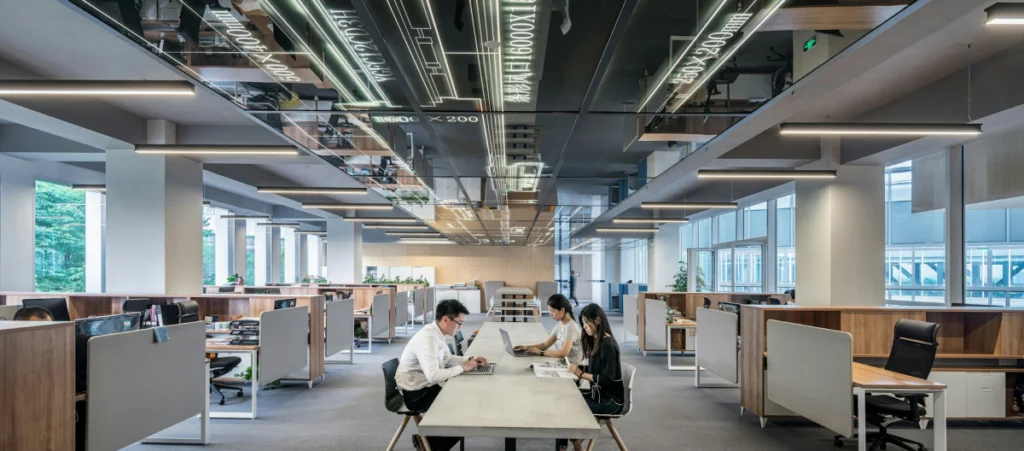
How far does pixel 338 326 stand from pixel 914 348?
7.42 metres

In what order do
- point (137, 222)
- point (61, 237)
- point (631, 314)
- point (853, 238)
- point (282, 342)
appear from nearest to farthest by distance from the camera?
point (282, 342) < point (853, 238) < point (137, 222) < point (631, 314) < point (61, 237)

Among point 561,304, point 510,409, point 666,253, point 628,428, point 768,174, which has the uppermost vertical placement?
point 768,174

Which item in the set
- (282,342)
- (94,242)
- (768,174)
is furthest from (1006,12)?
(94,242)

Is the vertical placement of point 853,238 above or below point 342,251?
above

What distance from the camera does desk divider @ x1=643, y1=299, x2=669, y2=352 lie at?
1025cm

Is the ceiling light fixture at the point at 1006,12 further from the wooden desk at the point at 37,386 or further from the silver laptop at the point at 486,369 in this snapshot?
the wooden desk at the point at 37,386

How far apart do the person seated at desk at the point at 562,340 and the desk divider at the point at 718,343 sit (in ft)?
7.98

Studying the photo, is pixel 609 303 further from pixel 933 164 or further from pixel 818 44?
pixel 818 44

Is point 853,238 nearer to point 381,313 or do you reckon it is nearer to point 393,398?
point 393,398

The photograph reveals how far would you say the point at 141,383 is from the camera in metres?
4.46

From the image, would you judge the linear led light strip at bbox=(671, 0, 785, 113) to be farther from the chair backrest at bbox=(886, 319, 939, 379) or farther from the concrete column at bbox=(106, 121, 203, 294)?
the concrete column at bbox=(106, 121, 203, 294)

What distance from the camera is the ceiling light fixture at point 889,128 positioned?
203 inches

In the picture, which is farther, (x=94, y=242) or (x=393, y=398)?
(x=94, y=242)

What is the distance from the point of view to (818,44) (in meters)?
4.04
